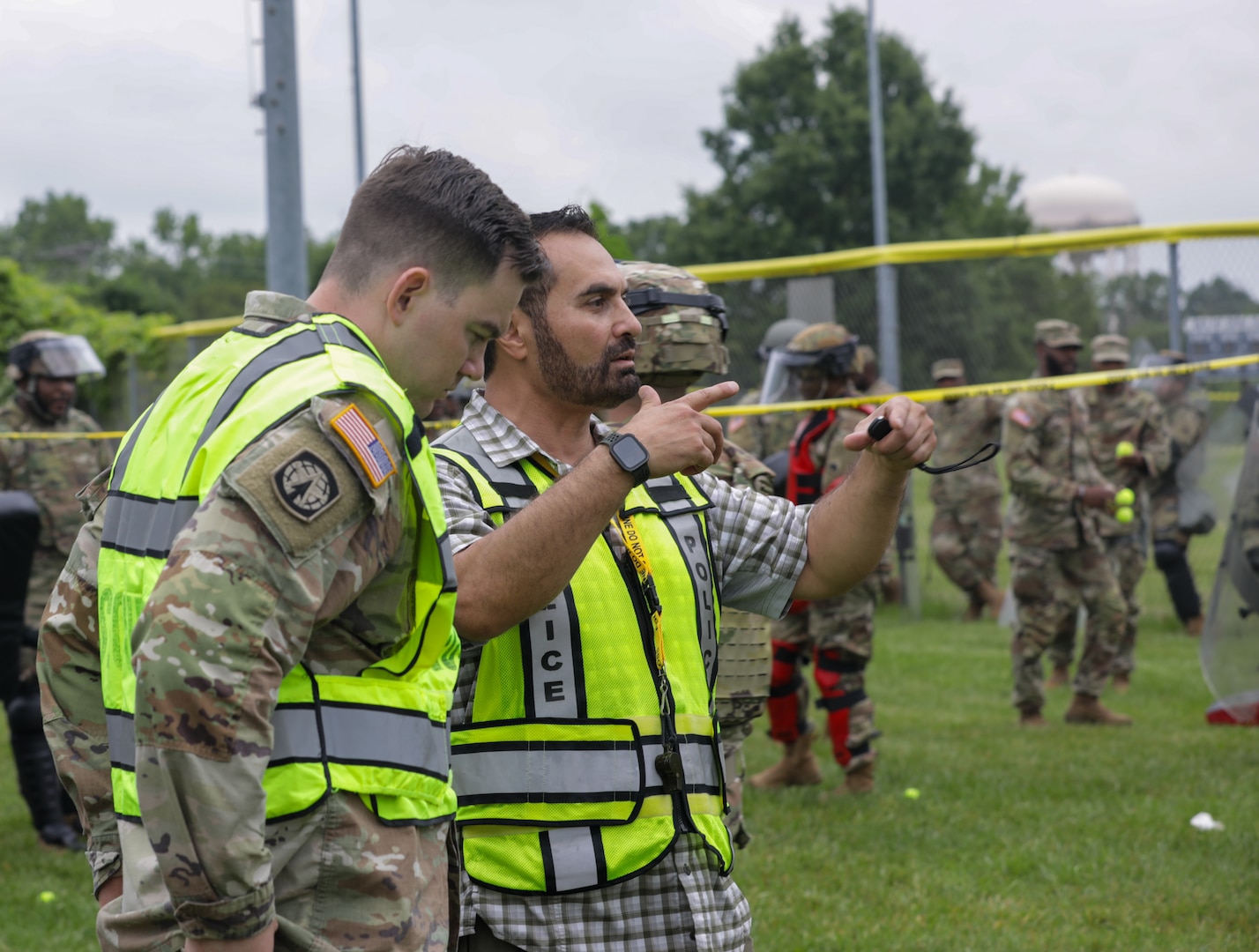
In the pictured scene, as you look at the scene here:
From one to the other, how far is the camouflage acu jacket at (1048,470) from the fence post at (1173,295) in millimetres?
1804

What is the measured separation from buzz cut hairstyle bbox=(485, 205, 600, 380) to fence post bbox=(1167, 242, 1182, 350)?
809 cm

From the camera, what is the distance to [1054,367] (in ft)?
29.7

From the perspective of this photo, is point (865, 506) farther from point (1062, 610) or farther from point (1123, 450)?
point (1123, 450)

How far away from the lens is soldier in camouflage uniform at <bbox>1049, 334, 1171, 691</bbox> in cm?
963

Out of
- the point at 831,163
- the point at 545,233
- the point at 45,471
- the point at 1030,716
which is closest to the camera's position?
the point at 545,233

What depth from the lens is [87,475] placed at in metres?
7.11

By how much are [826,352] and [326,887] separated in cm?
567

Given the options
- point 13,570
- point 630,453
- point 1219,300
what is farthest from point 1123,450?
point 630,453

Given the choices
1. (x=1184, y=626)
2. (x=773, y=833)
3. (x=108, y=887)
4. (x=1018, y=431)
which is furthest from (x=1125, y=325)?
(x=108, y=887)

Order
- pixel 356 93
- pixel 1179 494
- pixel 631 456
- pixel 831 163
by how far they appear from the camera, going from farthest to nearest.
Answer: pixel 831 163, pixel 356 93, pixel 1179 494, pixel 631 456

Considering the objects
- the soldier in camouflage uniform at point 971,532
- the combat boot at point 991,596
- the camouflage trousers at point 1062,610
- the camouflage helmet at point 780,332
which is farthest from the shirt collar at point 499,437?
the combat boot at point 991,596

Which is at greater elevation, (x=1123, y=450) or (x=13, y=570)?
(x=1123, y=450)

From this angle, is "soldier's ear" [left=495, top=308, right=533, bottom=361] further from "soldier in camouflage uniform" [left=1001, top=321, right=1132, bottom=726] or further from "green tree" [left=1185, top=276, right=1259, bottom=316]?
"green tree" [left=1185, top=276, right=1259, bottom=316]

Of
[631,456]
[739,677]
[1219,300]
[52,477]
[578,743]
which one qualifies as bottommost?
[739,677]
